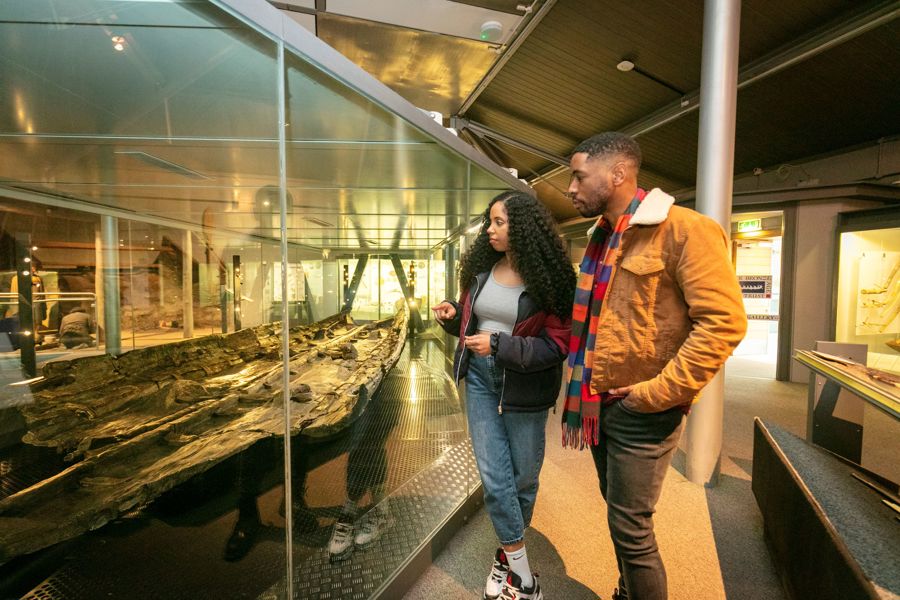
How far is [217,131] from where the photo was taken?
6.66 feet

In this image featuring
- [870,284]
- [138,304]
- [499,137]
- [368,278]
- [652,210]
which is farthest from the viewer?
[499,137]

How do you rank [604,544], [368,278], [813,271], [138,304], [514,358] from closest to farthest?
[514,358] → [138,304] → [604,544] → [368,278] → [813,271]

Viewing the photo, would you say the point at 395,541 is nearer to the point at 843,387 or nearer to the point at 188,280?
the point at 188,280

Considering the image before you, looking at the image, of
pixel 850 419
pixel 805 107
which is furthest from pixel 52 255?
pixel 805 107

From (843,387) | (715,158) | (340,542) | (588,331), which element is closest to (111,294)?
(340,542)

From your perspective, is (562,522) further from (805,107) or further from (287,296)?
(805,107)

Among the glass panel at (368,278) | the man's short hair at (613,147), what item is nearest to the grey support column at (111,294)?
the glass panel at (368,278)

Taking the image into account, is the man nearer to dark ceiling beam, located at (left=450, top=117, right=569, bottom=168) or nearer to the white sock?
the white sock

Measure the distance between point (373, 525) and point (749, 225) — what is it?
8.97m

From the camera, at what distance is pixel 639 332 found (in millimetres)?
1345

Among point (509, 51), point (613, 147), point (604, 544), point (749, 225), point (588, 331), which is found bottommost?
point (604, 544)

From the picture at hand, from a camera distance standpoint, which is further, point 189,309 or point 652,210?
point 189,309

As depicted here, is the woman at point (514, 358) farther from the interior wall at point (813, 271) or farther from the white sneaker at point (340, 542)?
the interior wall at point (813, 271)

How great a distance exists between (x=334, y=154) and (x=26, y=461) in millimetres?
2012
